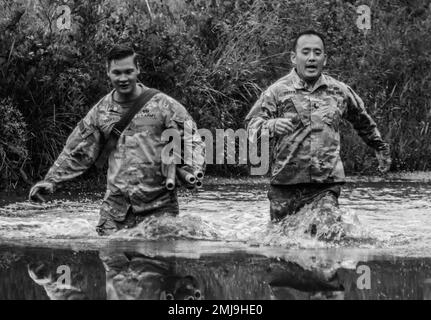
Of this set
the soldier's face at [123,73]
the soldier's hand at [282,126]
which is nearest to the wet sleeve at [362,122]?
the soldier's hand at [282,126]

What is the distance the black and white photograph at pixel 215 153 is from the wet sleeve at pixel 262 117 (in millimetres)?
20

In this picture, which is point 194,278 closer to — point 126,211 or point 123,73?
point 126,211

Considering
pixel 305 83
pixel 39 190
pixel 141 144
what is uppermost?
pixel 305 83

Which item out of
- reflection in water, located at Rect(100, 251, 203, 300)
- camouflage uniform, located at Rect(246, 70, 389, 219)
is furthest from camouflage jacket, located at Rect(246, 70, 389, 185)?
reflection in water, located at Rect(100, 251, 203, 300)

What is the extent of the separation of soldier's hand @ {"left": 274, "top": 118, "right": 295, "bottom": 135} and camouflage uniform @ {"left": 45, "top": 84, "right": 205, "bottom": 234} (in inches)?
27.1

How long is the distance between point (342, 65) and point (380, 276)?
10034mm

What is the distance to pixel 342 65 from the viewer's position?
712 inches

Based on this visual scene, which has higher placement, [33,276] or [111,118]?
[111,118]

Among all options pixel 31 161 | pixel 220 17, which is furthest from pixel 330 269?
pixel 220 17

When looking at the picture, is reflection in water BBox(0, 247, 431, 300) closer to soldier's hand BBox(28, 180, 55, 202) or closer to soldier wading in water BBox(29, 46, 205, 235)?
soldier's hand BBox(28, 180, 55, 202)

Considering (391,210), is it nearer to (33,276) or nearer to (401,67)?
(401,67)

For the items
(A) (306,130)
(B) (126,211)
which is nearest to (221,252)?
(B) (126,211)

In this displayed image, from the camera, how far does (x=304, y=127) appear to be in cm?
1127

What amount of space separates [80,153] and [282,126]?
1.86m
